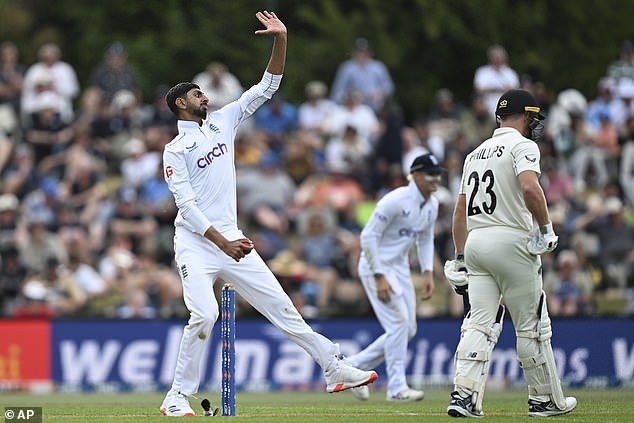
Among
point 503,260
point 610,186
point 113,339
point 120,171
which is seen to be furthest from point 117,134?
point 503,260

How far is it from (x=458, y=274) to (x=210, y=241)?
7.33 ft

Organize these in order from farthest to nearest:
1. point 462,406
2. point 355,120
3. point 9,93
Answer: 1. point 9,93
2. point 355,120
3. point 462,406

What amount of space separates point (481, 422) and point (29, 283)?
40.3 ft

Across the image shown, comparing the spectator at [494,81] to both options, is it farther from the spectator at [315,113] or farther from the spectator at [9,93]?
the spectator at [9,93]

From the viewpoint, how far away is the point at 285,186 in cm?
2423

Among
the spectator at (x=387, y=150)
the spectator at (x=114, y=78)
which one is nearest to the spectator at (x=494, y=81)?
the spectator at (x=387, y=150)

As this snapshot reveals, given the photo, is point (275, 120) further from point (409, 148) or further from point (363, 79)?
point (409, 148)

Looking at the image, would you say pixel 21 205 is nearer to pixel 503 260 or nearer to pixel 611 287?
pixel 611 287

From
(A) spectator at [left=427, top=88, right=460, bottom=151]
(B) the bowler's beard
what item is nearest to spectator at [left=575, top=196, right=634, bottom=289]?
(A) spectator at [left=427, top=88, right=460, bottom=151]

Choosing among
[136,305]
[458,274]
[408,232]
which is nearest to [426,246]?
[408,232]

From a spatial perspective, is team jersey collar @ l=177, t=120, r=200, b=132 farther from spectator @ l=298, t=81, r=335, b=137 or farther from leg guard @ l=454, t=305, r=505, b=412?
spectator @ l=298, t=81, r=335, b=137

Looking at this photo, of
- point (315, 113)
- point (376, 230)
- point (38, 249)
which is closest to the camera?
point (376, 230)

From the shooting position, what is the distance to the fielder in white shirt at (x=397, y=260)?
15.4m

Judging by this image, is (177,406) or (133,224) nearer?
(177,406)
